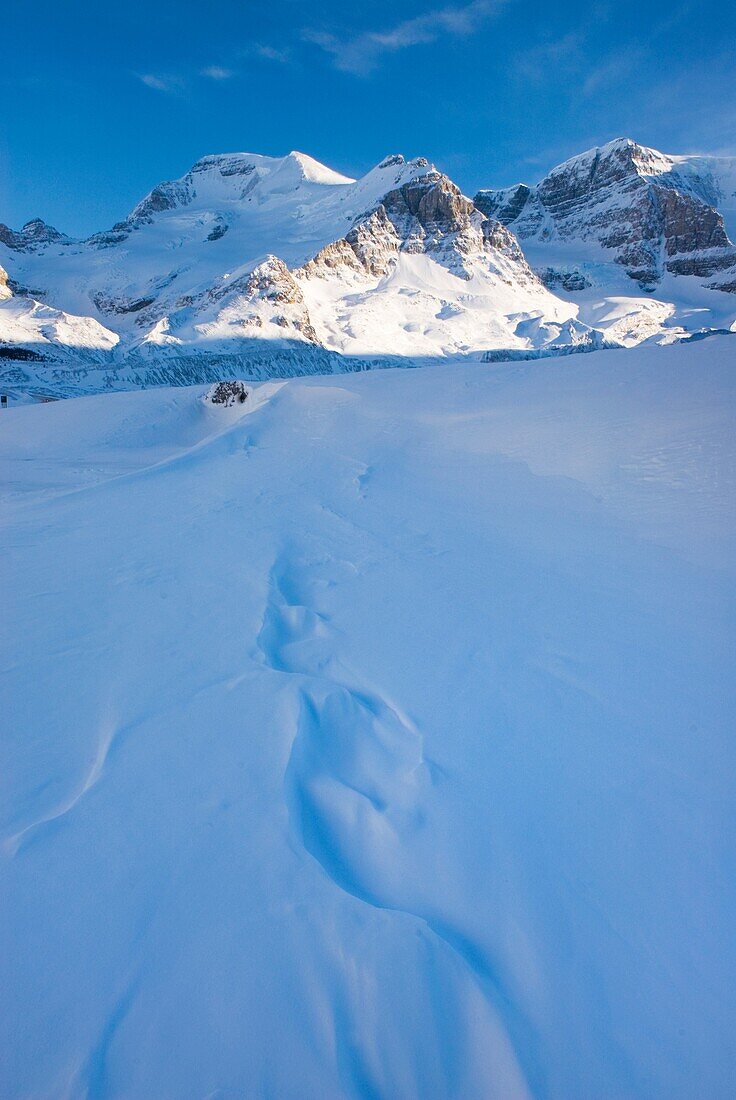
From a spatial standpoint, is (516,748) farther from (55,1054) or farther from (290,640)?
(55,1054)

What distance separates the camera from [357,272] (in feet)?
238

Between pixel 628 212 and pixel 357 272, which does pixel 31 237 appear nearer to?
pixel 357 272

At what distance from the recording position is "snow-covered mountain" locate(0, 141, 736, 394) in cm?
4538

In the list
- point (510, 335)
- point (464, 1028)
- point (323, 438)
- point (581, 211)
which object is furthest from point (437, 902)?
point (581, 211)

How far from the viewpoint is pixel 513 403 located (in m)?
7.81

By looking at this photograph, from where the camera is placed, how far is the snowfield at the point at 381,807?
1.42 meters

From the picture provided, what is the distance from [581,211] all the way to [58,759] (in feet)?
465

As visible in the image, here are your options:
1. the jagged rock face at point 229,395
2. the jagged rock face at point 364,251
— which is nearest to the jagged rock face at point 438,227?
the jagged rock face at point 364,251

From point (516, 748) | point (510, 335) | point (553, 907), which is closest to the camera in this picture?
point (553, 907)

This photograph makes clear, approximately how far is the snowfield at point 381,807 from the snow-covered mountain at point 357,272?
1585 inches

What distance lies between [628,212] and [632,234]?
5738 mm

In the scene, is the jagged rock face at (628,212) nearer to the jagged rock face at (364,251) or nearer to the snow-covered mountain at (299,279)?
the snow-covered mountain at (299,279)

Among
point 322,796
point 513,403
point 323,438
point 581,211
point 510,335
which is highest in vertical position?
point 581,211

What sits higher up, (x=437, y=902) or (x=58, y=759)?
(x=58, y=759)
